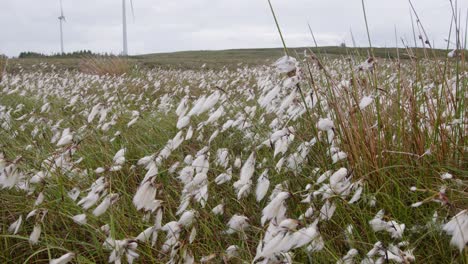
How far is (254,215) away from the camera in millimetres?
2373

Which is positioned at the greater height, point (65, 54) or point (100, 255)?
point (65, 54)

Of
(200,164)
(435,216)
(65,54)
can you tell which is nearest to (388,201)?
(435,216)

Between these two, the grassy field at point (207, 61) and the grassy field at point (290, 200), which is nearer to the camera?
the grassy field at point (290, 200)

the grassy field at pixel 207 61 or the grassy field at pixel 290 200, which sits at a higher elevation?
the grassy field at pixel 207 61

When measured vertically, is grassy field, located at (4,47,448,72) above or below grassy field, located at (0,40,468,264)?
above

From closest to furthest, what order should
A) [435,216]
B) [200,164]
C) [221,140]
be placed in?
[435,216]
[200,164]
[221,140]

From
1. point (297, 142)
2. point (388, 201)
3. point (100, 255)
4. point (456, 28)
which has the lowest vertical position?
point (100, 255)

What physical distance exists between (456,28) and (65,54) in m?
24.0

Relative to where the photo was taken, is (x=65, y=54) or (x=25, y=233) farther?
(x=65, y=54)

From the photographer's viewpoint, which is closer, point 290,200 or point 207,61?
point 290,200

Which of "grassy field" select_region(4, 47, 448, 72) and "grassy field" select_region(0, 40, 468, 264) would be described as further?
"grassy field" select_region(4, 47, 448, 72)

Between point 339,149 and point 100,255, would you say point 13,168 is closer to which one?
point 100,255

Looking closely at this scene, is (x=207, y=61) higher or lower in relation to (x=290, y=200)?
higher

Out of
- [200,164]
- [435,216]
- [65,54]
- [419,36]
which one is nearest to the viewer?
[435,216]
